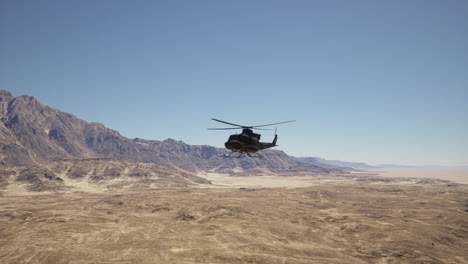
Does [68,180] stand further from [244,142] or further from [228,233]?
[244,142]

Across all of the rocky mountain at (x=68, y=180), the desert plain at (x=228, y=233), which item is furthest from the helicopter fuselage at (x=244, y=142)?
the rocky mountain at (x=68, y=180)

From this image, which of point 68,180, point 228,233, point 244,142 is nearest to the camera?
point 244,142

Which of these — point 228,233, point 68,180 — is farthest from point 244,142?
point 68,180

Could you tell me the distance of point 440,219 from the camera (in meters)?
90.6

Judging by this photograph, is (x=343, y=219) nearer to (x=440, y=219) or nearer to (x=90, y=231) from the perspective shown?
(x=440, y=219)

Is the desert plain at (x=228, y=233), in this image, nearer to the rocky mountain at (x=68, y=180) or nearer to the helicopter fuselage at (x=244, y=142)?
the helicopter fuselage at (x=244, y=142)

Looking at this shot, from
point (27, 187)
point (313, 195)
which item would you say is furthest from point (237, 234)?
point (27, 187)

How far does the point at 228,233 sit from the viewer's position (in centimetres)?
7731

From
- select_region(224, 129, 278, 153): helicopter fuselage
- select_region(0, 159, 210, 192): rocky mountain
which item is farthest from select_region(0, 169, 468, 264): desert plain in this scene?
select_region(0, 159, 210, 192): rocky mountain

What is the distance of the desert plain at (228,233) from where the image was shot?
→ 60438mm

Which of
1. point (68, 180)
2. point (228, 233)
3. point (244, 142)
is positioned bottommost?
point (228, 233)

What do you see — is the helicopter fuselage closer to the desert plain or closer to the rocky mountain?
the desert plain

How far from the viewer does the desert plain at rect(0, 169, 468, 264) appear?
198 ft

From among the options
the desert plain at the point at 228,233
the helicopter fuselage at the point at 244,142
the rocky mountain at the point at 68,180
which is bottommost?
the desert plain at the point at 228,233
